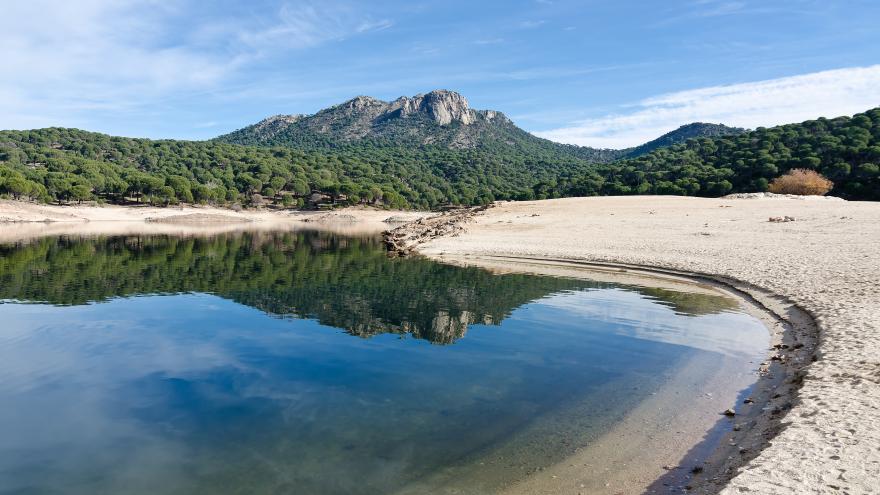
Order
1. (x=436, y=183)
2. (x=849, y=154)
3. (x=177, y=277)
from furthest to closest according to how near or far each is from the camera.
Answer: (x=436, y=183) → (x=849, y=154) → (x=177, y=277)

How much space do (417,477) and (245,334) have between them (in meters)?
11.8

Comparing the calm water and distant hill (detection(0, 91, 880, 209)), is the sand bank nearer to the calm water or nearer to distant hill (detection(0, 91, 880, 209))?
distant hill (detection(0, 91, 880, 209))

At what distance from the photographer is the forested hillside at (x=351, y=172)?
9388 cm

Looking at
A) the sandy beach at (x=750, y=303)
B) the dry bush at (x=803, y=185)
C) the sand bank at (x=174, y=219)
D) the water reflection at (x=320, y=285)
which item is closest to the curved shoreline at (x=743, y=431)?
the sandy beach at (x=750, y=303)

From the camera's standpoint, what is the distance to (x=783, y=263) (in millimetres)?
27859

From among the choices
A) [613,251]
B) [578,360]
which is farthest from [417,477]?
[613,251]

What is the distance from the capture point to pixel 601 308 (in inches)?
902

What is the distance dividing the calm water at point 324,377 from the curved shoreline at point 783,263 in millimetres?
2897

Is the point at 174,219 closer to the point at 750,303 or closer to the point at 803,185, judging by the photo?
the point at 750,303

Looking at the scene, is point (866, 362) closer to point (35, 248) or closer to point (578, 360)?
point (578, 360)

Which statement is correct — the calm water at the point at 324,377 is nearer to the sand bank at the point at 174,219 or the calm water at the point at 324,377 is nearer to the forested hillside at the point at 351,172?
the sand bank at the point at 174,219

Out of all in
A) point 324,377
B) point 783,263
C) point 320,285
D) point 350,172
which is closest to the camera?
point 324,377

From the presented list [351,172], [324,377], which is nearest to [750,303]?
[324,377]

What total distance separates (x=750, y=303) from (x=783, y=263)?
766 centimetres
